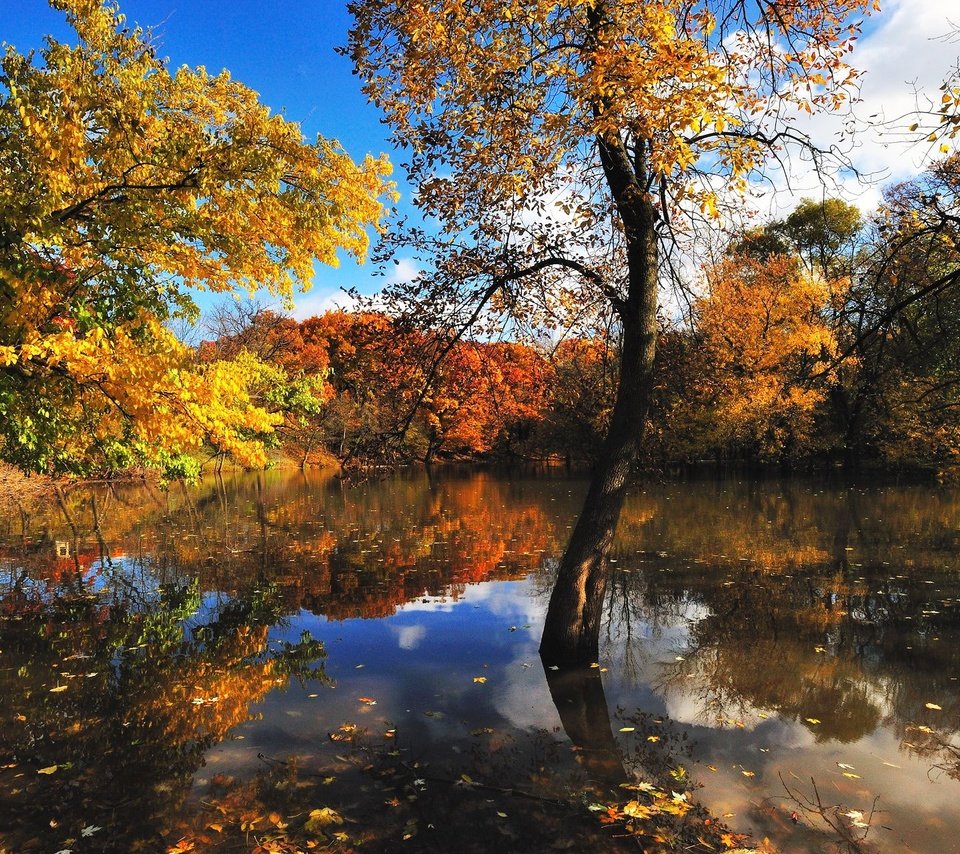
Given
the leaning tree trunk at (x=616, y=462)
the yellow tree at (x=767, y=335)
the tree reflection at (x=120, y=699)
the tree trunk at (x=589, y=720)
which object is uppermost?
the yellow tree at (x=767, y=335)

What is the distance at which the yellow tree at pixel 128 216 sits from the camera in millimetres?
6570

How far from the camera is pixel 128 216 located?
698cm

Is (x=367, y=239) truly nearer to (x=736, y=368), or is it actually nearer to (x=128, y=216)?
(x=128, y=216)

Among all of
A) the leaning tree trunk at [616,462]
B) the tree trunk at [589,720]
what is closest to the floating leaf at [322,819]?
the tree trunk at [589,720]

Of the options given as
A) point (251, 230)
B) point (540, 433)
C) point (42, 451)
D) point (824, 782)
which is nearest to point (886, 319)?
point (824, 782)

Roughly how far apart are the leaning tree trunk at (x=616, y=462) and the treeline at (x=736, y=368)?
0.76 meters

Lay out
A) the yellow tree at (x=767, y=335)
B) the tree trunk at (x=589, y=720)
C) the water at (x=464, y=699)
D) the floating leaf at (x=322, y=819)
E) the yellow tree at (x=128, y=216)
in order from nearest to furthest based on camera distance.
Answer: the floating leaf at (x=322, y=819), the water at (x=464, y=699), the tree trunk at (x=589, y=720), the yellow tree at (x=128, y=216), the yellow tree at (x=767, y=335)

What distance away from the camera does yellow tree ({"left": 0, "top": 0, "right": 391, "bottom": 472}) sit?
6.57 meters

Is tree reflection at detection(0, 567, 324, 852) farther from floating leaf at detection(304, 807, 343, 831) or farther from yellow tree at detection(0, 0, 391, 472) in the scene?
yellow tree at detection(0, 0, 391, 472)

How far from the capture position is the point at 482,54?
5.82 meters

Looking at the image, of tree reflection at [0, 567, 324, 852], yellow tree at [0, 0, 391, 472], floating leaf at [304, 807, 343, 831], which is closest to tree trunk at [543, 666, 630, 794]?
floating leaf at [304, 807, 343, 831]

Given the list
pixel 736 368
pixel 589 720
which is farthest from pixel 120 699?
pixel 736 368

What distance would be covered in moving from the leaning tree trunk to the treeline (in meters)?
0.76

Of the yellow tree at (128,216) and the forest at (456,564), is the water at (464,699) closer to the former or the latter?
the forest at (456,564)
